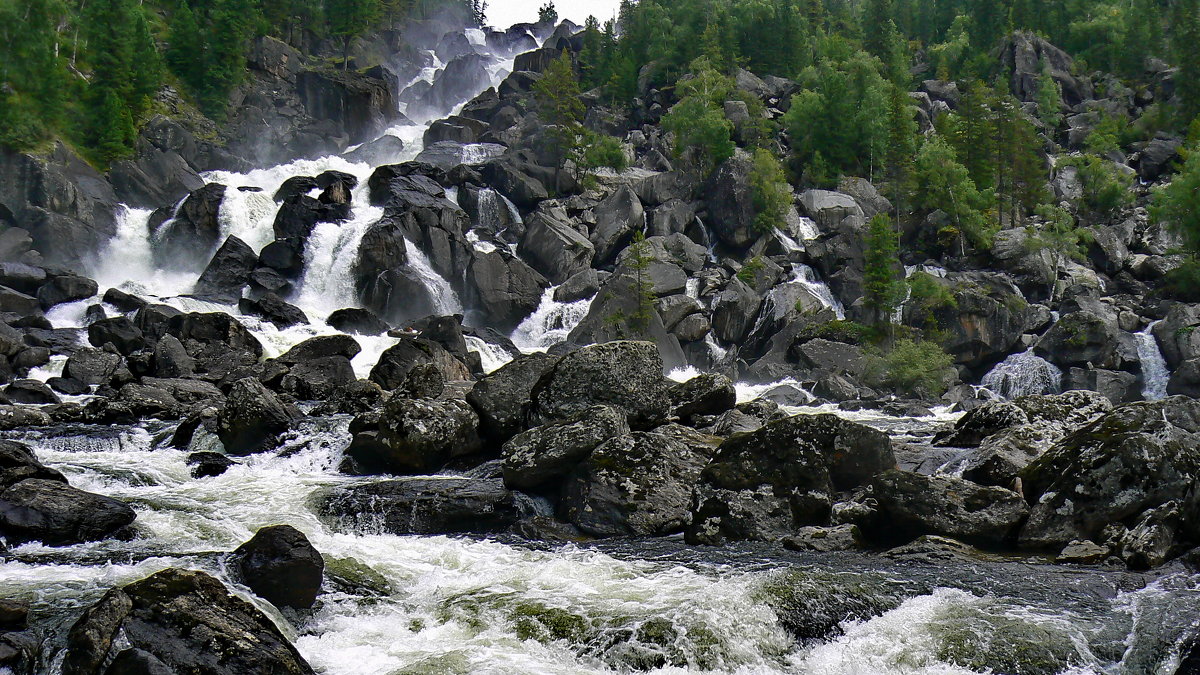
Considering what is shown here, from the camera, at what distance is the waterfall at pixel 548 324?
195 feet

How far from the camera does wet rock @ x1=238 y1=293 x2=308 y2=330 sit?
50.2 metres

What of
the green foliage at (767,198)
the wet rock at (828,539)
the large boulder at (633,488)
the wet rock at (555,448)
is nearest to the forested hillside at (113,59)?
the green foliage at (767,198)

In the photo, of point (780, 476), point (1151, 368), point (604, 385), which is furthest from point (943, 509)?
point (1151, 368)

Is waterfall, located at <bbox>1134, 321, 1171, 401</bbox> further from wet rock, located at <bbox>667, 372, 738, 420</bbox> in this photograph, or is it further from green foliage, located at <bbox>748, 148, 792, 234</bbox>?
wet rock, located at <bbox>667, 372, 738, 420</bbox>

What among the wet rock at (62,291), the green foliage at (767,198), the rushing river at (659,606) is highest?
the green foliage at (767,198)

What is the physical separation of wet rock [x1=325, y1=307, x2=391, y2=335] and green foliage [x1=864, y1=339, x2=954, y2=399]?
31.2 m

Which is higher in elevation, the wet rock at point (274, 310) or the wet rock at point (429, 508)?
the wet rock at point (274, 310)

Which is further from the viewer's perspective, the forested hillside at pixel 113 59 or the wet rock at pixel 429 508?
the forested hillside at pixel 113 59

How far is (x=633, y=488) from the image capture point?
1769cm

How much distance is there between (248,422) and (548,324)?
36314mm

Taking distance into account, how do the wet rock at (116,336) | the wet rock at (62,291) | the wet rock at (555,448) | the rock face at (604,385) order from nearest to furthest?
1. the wet rock at (555,448)
2. the rock face at (604,385)
3. the wet rock at (116,336)
4. the wet rock at (62,291)

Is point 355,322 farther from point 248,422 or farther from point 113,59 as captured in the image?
point 113,59

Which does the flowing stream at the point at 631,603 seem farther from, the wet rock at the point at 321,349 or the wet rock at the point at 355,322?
the wet rock at the point at 355,322

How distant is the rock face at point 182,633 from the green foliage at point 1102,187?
83900mm
